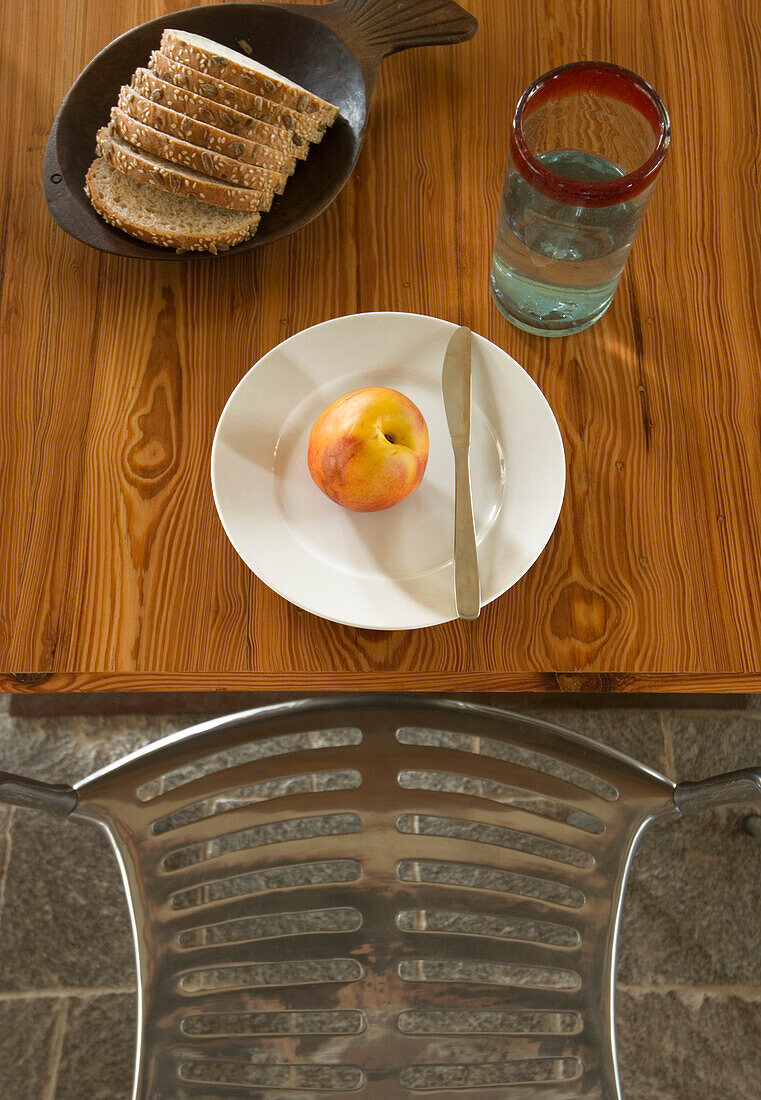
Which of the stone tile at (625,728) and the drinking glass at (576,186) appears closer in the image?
the drinking glass at (576,186)

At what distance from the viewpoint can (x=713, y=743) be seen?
1275 mm

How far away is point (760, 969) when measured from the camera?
1224mm

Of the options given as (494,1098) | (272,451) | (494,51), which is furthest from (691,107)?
(494,1098)

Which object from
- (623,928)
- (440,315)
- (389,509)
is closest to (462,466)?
(389,509)

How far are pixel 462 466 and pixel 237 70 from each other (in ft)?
1.21

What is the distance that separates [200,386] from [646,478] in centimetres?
38

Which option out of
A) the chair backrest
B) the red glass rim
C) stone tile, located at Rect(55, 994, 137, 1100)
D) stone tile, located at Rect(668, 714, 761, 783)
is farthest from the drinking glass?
stone tile, located at Rect(55, 994, 137, 1100)

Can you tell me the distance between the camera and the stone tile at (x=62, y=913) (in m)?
1.18

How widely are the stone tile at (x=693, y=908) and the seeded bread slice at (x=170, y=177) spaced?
1.03m

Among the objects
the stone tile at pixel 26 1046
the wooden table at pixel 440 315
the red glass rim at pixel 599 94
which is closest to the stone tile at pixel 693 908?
the wooden table at pixel 440 315

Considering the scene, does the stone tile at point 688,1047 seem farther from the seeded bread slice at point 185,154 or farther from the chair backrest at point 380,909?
the seeded bread slice at point 185,154

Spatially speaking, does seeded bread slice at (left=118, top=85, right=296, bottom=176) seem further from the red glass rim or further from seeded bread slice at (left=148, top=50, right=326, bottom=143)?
the red glass rim

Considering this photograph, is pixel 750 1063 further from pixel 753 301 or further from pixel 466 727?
pixel 753 301

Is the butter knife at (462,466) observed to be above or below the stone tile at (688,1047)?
above
